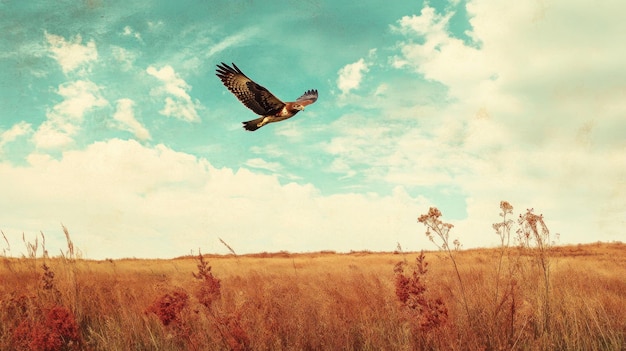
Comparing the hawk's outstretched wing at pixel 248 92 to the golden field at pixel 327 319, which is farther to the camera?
the hawk's outstretched wing at pixel 248 92

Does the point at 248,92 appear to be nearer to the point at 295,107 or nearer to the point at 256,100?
the point at 256,100

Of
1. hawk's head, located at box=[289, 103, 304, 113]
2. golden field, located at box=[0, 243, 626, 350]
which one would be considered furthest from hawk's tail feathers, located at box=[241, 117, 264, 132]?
golden field, located at box=[0, 243, 626, 350]

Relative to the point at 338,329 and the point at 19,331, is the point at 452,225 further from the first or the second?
the point at 19,331

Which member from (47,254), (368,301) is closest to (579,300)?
(368,301)

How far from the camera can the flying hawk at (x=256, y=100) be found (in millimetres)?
7320

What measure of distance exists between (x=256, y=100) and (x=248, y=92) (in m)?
0.23

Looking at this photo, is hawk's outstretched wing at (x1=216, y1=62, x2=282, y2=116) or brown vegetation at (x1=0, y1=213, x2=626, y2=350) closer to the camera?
brown vegetation at (x1=0, y1=213, x2=626, y2=350)

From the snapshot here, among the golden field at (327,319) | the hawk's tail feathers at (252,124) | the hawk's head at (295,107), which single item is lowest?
the golden field at (327,319)

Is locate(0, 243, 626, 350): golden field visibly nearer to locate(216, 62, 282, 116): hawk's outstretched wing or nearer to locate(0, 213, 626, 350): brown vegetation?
locate(0, 213, 626, 350): brown vegetation

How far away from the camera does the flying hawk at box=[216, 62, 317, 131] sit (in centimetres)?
732

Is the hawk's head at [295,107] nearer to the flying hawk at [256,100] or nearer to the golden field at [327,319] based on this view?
the flying hawk at [256,100]

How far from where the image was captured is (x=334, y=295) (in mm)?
6496

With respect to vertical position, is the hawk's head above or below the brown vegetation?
above

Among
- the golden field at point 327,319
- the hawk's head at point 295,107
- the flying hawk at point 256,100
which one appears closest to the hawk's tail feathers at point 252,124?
the flying hawk at point 256,100
